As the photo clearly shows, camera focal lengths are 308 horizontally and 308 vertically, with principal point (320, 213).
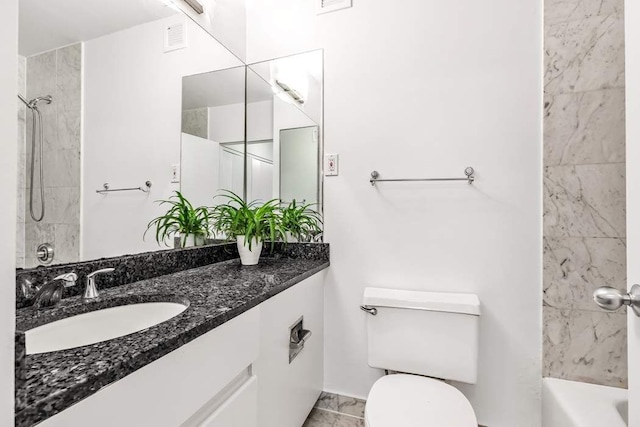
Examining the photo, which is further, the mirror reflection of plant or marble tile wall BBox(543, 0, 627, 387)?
the mirror reflection of plant

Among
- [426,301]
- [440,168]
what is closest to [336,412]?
[426,301]

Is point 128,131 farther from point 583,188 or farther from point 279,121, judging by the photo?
point 583,188

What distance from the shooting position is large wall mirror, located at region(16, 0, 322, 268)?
84 centimetres

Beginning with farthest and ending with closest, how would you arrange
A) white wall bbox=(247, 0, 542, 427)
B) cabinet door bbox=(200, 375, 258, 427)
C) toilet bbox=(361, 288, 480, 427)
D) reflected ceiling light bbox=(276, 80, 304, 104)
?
reflected ceiling light bbox=(276, 80, 304, 104)
white wall bbox=(247, 0, 542, 427)
toilet bbox=(361, 288, 480, 427)
cabinet door bbox=(200, 375, 258, 427)

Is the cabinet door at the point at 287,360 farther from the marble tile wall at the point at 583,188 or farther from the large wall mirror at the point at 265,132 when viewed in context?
the marble tile wall at the point at 583,188

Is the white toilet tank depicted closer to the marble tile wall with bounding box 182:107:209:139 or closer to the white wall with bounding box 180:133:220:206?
the white wall with bounding box 180:133:220:206

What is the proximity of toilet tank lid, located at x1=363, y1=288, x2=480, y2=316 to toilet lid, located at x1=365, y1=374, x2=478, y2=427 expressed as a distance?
29cm

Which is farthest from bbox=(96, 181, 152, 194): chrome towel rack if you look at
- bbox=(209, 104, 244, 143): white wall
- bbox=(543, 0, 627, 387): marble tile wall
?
bbox=(543, 0, 627, 387): marble tile wall

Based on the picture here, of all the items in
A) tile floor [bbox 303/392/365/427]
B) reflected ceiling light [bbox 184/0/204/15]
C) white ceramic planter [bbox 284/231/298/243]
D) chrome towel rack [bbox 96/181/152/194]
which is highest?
reflected ceiling light [bbox 184/0/204/15]

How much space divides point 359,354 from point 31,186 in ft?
4.92

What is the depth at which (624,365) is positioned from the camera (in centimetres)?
124

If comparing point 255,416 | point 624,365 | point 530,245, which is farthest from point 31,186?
point 624,365

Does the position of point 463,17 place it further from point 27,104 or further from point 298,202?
point 27,104

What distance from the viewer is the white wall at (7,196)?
1.11 ft
